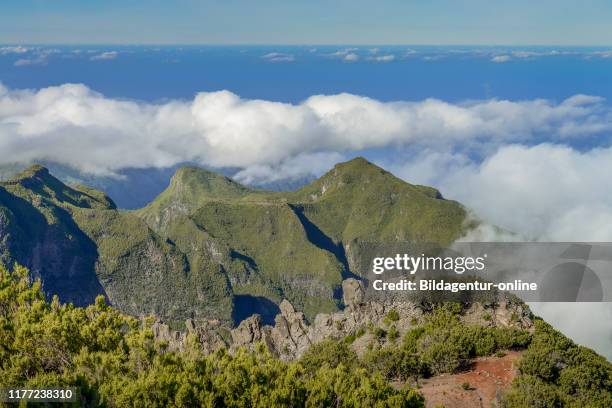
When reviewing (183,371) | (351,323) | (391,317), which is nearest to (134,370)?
(183,371)

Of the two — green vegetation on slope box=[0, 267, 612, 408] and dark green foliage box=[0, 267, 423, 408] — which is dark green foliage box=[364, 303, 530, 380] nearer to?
green vegetation on slope box=[0, 267, 612, 408]

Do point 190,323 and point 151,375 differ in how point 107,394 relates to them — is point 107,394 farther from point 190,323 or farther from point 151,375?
point 190,323

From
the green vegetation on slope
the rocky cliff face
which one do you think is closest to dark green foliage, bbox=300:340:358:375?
the green vegetation on slope

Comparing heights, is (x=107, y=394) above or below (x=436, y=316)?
above

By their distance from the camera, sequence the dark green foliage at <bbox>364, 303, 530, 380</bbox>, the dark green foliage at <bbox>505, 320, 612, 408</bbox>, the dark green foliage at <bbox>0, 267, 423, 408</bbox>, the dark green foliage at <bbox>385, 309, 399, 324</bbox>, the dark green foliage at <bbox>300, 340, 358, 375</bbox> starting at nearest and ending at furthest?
the dark green foliage at <bbox>0, 267, 423, 408</bbox>
the dark green foliage at <bbox>505, 320, 612, 408</bbox>
the dark green foliage at <bbox>364, 303, 530, 380</bbox>
the dark green foliage at <bbox>300, 340, 358, 375</bbox>
the dark green foliage at <bbox>385, 309, 399, 324</bbox>

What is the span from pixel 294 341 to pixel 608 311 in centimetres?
12054

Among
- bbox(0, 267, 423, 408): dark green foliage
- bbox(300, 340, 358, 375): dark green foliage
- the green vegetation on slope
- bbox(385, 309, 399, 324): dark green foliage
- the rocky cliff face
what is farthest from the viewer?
bbox(385, 309, 399, 324): dark green foliage

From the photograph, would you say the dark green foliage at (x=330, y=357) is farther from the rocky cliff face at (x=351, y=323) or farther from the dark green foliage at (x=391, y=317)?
the dark green foliage at (x=391, y=317)

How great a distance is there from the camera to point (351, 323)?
59.8 metres

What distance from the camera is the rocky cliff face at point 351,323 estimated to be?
51344mm

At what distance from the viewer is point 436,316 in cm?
5153

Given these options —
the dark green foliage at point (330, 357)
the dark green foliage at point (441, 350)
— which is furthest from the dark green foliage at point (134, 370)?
the dark green foliage at point (330, 357)

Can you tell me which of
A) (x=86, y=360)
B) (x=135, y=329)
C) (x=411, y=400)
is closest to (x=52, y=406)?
(x=86, y=360)

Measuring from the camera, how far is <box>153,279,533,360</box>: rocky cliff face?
2021 inches
